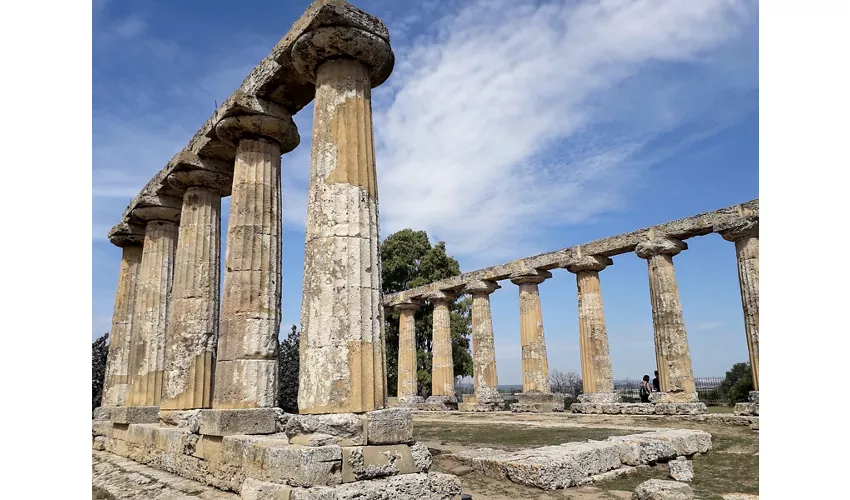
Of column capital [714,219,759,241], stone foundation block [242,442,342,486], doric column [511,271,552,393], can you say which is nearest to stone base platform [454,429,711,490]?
stone foundation block [242,442,342,486]

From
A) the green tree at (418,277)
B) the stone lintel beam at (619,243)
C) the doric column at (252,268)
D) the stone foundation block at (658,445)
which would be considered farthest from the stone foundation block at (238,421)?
the green tree at (418,277)

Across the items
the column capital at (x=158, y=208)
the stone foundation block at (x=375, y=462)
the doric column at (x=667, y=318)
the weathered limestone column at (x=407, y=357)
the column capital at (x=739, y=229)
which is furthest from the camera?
the weathered limestone column at (x=407, y=357)

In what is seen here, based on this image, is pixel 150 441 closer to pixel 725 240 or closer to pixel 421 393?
pixel 725 240

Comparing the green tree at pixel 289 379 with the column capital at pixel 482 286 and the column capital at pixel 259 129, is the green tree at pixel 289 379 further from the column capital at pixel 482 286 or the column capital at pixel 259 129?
the column capital at pixel 259 129

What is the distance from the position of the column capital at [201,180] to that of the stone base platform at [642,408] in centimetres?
1463

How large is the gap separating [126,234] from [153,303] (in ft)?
10.1

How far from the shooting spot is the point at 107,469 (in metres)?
10.6

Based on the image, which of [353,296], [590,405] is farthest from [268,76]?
[590,405]

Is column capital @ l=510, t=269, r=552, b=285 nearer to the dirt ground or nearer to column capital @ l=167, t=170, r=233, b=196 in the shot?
the dirt ground

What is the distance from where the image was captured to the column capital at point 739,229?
16.6m

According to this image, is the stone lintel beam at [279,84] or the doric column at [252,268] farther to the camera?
the doric column at [252,268]

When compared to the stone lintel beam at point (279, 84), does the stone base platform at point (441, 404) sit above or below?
below

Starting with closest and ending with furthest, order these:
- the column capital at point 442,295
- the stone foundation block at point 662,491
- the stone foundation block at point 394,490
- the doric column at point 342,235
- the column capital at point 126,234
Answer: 1. the stone foundation block at point 394,490
2. the stone foundation block at point 662,491
3. the doric column at point 342,235
4. the column capital at point 126,234
5. the column capital at point 442,295

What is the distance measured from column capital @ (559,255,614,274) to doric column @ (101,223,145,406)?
50.7 ft
